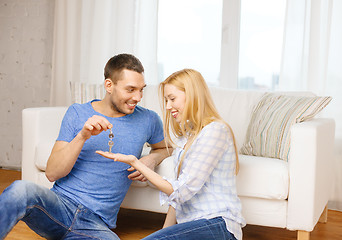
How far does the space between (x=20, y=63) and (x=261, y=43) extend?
2.28 meters

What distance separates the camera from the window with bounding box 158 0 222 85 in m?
3.79

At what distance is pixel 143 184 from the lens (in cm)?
239

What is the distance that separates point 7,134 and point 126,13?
1700 mm

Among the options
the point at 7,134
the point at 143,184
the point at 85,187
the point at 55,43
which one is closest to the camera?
the point at 85,187

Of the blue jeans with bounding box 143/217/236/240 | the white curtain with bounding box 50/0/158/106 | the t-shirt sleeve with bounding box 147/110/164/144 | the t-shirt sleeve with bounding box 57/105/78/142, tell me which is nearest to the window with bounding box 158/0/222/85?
the white curtain with bounding box 50/0/158/106

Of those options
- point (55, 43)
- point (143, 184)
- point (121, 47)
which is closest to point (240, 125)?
point (143, 184)

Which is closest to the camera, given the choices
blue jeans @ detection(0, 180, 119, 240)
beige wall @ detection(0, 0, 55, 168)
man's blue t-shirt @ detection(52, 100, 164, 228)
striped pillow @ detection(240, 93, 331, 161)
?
blue jeans @ detection(0, 180, 119, 240)

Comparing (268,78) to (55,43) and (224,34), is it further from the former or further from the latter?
(55,43)

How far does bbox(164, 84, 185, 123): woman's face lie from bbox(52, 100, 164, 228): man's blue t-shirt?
36 centimetres

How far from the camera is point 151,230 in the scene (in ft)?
8.52

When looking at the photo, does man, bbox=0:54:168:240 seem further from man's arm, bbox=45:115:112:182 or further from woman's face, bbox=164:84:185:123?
woman's face, bbox=164:84:185:123

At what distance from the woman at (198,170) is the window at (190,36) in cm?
197

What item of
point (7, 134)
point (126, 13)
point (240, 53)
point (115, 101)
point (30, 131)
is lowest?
point (7, 134)

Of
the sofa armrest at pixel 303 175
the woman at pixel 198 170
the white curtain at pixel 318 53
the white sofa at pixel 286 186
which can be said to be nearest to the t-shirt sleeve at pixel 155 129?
the white sofa at pixel 286 186
